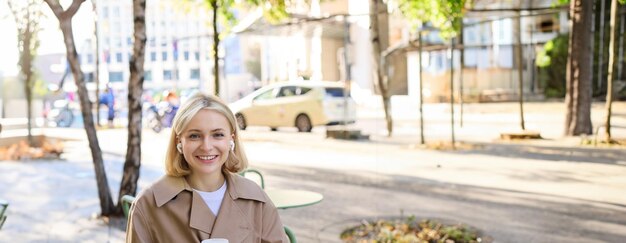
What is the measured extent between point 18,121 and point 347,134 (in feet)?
21.7

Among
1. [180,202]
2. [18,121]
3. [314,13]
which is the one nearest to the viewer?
[180,202]

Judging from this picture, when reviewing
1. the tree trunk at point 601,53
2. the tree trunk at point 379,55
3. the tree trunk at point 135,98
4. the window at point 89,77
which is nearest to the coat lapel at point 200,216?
the tree trunk at point 135,98

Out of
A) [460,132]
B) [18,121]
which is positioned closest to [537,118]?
[460,132]

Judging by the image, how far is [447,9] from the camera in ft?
26.5

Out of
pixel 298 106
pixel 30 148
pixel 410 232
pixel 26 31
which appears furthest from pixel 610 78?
pixel 30 148

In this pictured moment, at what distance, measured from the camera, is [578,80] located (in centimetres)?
545

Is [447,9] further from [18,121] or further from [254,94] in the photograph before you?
[18,121]

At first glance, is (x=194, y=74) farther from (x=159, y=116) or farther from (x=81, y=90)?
(x=159, y=116)

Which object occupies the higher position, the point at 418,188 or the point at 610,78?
the point at 610,78

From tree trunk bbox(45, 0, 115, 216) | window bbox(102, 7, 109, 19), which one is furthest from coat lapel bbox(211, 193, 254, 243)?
window bbox(102, 7, 109, 19)

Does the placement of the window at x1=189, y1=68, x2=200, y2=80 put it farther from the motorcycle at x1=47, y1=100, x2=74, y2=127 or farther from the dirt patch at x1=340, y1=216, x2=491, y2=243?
the motorcycle at x1=47, y1=100, x2=74, y2=127

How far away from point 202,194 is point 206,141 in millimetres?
155

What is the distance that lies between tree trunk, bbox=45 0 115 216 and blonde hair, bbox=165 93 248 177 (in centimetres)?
331

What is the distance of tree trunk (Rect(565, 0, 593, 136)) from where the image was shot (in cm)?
A: 537
